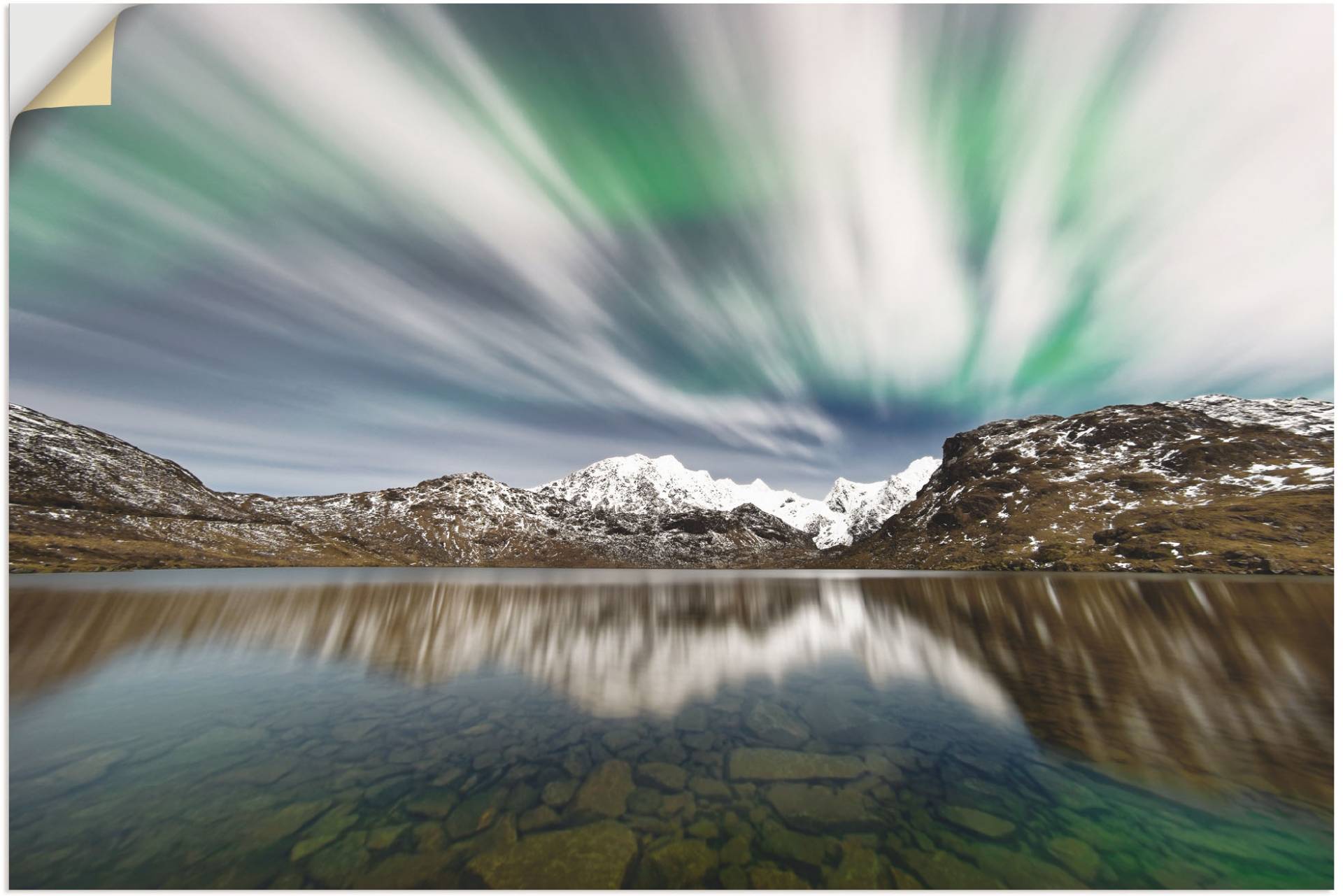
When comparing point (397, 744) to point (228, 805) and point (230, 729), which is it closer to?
point (228, 805)

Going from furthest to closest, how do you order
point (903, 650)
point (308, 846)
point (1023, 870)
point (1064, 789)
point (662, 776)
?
point (903, 650), point (662, 776), point (1064, 789), point (308, 846), point (1023, 870)

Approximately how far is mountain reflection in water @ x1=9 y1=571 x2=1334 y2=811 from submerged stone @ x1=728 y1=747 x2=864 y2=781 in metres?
5.83

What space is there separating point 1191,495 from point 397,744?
301973 millimetres

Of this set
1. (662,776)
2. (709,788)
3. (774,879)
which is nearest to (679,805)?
(709,788)

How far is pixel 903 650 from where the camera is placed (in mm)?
31594

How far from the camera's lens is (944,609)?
54.8m

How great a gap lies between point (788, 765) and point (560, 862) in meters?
7.81

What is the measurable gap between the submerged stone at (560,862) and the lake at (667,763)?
6 cm

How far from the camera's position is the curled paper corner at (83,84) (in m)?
14.1

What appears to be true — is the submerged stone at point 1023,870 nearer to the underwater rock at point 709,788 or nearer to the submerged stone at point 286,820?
the underwater rock at point 709,788

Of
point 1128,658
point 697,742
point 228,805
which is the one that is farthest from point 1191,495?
point 228,805

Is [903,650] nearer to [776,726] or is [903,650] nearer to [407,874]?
[776,726]

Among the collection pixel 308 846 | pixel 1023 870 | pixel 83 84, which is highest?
pixel 83 84

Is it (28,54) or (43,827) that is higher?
(28,54)
